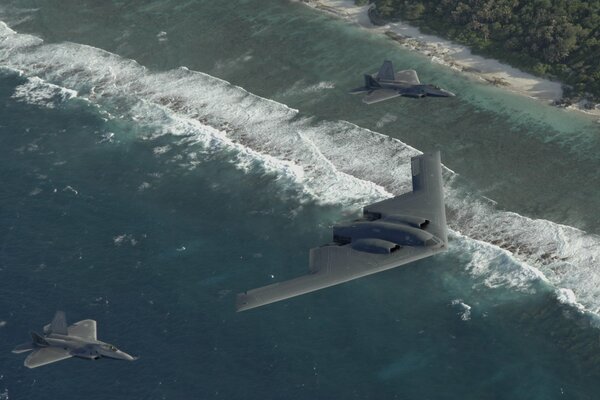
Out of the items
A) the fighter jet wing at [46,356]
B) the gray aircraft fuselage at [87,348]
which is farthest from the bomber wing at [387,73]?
the fighter jet wing at [46,356]

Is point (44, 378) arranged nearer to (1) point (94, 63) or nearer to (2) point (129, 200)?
(2) point (129, 200)

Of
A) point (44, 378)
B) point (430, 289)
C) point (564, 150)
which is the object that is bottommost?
point (44, 378)

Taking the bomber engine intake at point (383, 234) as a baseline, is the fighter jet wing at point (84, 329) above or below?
below

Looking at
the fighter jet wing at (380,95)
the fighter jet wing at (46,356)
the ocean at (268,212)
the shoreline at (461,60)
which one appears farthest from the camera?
the shoreline at (461,60)

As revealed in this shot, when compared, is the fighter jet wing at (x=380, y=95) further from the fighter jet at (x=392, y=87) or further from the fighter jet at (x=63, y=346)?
the fighter jet at (x=63, y=346)

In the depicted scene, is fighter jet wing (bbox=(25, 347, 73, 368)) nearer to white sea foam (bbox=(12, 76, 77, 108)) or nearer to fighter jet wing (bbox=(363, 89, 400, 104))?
fighter jet wing (bbox=(363, 89, 400, 104))

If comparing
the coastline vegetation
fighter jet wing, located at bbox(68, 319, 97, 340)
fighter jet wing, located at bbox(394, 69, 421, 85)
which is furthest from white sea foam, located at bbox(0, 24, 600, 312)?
fighter jet wing, located at bbox(68, 319, 97, 340)

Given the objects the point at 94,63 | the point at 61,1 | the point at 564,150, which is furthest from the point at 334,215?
the point at 61,1
